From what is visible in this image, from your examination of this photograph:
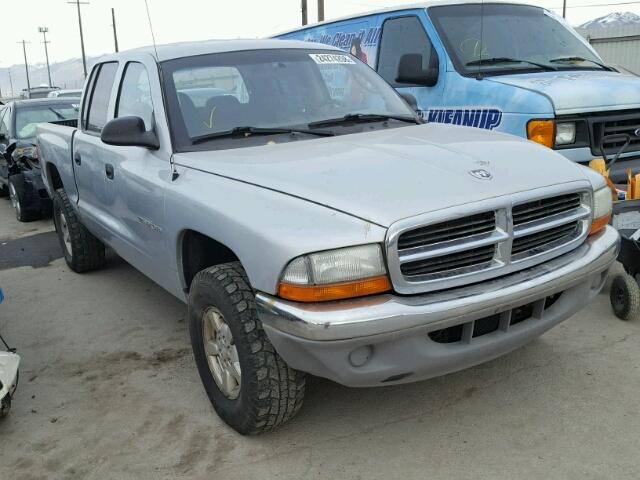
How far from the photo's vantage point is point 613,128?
4957 mm

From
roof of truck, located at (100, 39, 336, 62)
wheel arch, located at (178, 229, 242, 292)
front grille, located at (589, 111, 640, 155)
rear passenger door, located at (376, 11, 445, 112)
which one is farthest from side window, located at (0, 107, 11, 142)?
front grille, located at (589, 111, 640, 155)

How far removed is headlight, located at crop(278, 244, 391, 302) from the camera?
2320mm

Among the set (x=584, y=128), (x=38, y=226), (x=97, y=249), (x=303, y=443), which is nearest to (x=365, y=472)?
(x=303, y=443)

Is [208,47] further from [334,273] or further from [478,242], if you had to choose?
[478,242]

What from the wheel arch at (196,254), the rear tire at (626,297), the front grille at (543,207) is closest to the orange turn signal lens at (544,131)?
the rear tire at (626,297)

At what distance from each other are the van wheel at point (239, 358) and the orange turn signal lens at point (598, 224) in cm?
155

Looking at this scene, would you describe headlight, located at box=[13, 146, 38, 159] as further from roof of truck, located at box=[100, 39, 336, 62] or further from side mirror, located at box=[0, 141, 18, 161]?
roof of truck, located at box=[100, 39, 336, 62]

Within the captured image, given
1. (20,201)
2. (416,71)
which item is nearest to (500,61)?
(416,71)

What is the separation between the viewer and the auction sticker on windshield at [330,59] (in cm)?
399

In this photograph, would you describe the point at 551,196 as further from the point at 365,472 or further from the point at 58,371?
the point at 58,371

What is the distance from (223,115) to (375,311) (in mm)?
1648

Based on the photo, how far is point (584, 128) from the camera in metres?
4.83

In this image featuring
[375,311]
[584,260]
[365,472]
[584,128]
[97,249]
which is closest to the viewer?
[375,311]

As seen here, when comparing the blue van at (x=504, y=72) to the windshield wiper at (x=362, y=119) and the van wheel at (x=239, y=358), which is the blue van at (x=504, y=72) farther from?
the van wheel at (x=239, y=358)
